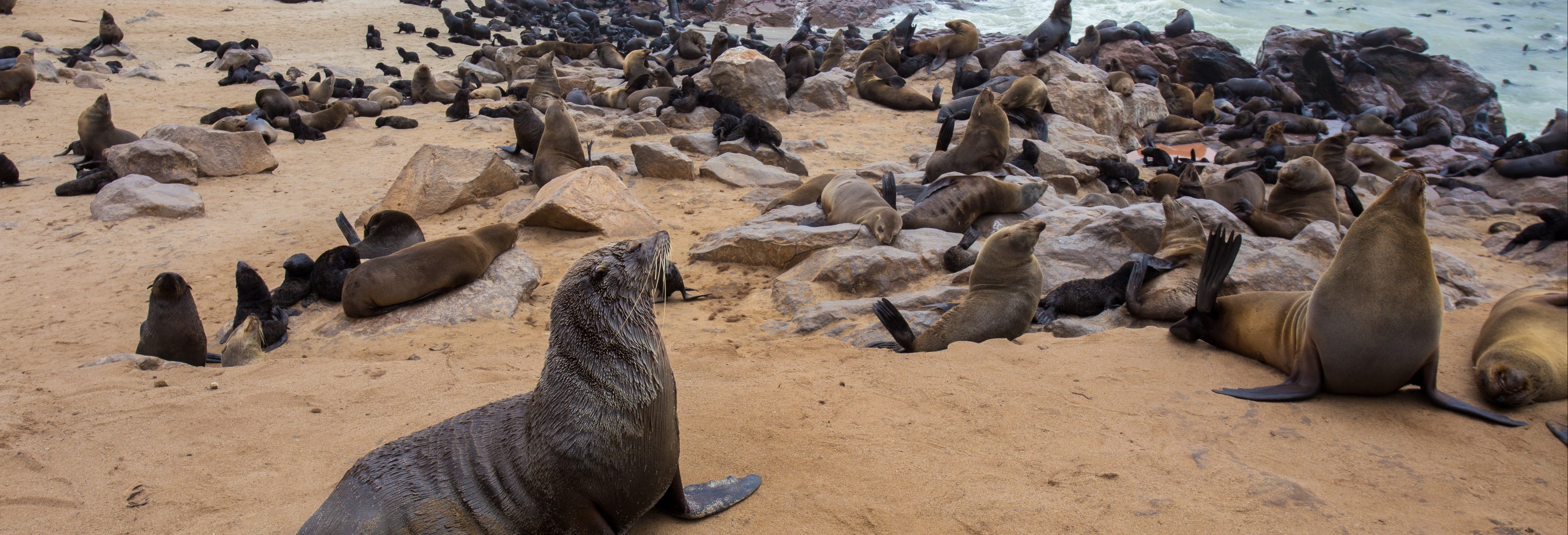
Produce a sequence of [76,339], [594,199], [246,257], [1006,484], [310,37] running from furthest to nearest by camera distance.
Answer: [310,37]
[594,199]
[246,257]
[76,339]
[1006,484]

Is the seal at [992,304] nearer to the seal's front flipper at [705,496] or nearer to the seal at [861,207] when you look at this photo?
the seal at [861,207]

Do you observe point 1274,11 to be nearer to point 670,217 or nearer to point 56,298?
point 670,217

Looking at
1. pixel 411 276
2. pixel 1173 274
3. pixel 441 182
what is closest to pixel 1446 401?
pixel 1173 274

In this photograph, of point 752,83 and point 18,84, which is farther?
point 752,83

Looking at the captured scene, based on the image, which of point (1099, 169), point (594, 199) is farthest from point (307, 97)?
point (1099, 169)

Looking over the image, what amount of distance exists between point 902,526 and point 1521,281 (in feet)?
27.9

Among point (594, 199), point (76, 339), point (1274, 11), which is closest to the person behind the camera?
point (76, 339)

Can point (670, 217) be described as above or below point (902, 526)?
below

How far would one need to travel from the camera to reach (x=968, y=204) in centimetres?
717

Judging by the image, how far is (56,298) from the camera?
583 cm

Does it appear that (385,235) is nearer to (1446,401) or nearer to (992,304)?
(992,304)

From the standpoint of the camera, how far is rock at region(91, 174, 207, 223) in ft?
24.5

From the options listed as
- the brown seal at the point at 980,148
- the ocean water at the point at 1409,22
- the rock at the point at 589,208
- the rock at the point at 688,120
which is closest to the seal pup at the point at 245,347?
the rock at the point at 589,208

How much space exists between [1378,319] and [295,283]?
6856 mm
